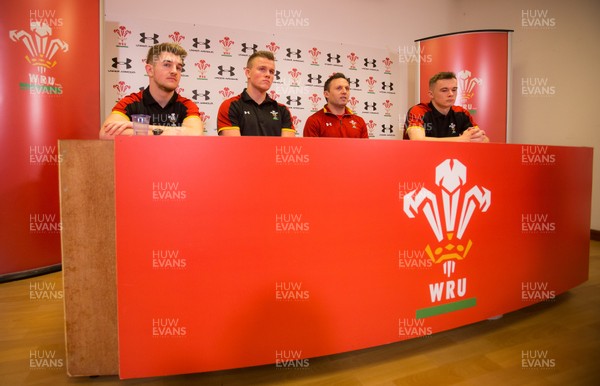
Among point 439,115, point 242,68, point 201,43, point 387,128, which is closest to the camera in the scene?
point 439,115

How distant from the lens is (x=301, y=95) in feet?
13.4

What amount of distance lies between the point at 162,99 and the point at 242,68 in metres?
1.81

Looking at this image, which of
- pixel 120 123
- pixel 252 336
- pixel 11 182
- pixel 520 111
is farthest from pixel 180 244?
pixel 520 111

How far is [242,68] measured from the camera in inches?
147

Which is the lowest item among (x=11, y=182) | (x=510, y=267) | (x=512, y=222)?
(x=510, y=267)

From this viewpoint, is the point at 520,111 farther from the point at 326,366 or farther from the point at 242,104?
the point at 326,366

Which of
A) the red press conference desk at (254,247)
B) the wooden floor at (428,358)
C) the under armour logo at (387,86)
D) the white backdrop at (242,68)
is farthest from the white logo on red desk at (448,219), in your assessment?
the under armour logo at (387,86)

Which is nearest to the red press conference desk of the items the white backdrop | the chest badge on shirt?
the chest badge on shirt

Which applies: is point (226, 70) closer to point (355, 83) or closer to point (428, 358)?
point (355, 83)

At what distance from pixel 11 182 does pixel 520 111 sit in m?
5.35

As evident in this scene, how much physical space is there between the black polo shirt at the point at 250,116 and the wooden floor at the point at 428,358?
61.2 inches

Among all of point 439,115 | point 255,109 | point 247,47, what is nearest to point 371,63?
point 247,47

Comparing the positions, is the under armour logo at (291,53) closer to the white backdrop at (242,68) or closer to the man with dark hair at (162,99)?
the white backdrop at (242,68)

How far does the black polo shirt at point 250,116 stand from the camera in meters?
2.38
